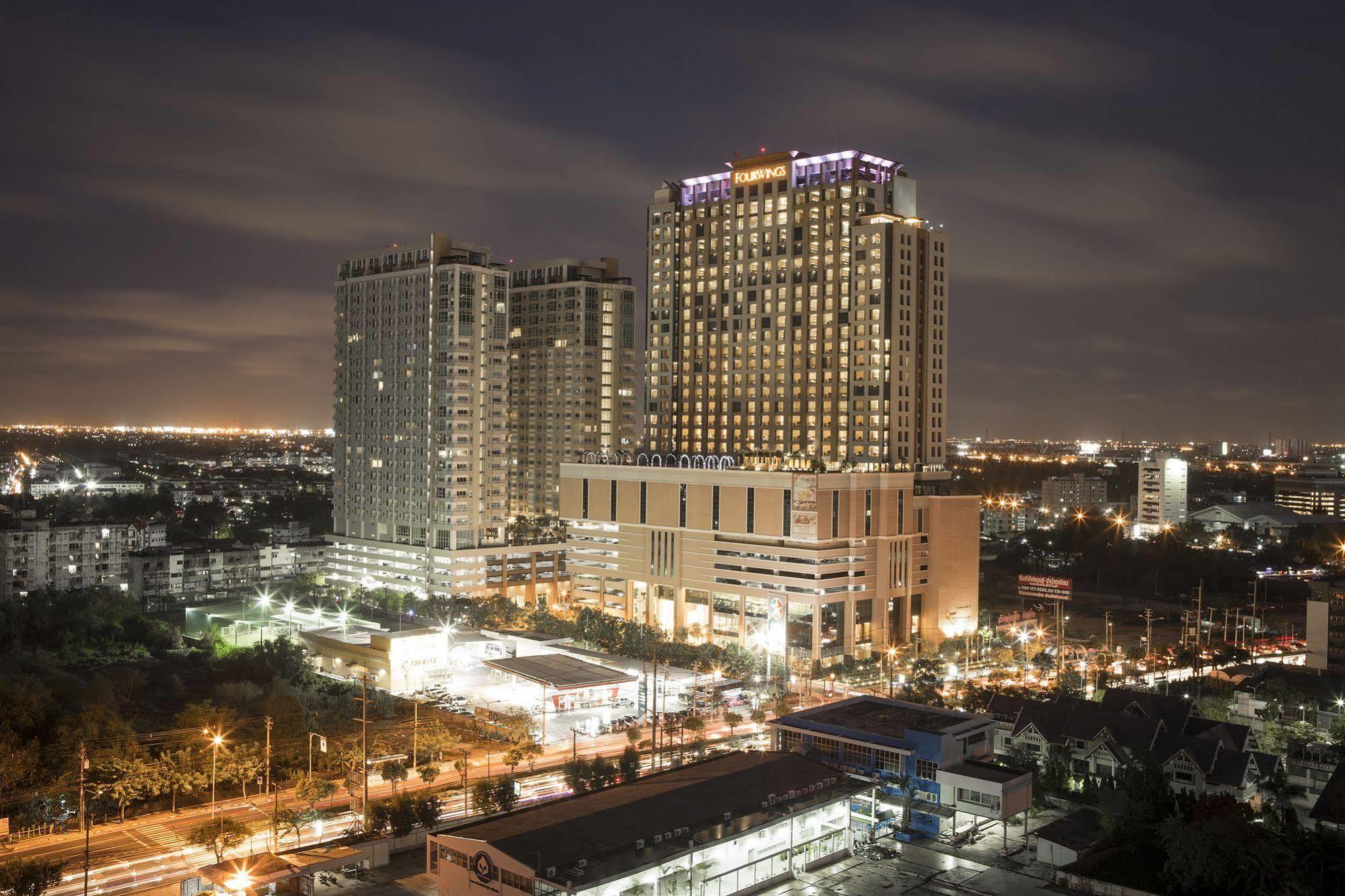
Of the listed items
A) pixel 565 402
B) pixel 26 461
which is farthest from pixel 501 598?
pixel 26 461

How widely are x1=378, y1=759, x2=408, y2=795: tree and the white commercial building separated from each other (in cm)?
12524

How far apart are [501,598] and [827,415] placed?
88.6ft

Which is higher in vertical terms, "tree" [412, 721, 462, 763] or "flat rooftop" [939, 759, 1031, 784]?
"flat rooftop" [939, 759, 1031, 784]

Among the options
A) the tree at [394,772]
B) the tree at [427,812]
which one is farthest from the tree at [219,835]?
the tree at [394,772]

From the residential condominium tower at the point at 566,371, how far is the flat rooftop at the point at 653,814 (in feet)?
189

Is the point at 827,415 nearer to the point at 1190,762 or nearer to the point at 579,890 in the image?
the point at 1190,762

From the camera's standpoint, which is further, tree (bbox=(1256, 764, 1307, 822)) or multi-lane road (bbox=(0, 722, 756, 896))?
tree (bbox=(1256, 764, 1307, 822))

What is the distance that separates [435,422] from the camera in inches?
3260

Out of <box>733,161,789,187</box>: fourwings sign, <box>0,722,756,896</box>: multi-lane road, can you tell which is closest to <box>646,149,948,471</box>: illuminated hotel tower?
<box>733,161,789,187</box>: fourwings sign

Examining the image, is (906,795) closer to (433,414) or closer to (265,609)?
(265,609)

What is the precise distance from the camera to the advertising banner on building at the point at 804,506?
66750mm

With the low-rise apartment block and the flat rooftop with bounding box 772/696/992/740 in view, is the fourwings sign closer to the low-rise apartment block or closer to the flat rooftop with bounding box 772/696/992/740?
the low-rise apartment block

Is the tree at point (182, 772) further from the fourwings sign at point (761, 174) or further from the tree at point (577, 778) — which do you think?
the fourwings sign at point (761, 174)

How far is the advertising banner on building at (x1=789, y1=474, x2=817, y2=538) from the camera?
6675 centimetres
